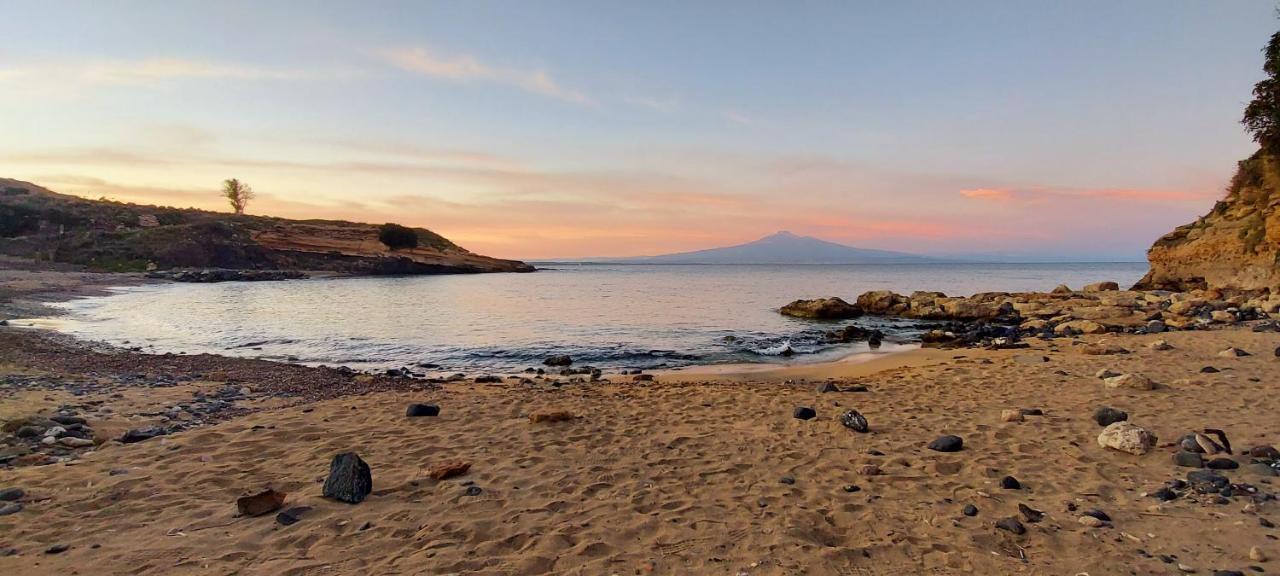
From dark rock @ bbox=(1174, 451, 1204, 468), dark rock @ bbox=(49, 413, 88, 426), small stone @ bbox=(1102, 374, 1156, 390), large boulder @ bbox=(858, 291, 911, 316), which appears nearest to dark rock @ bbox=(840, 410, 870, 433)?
dark rock @ bbox=(1174, 451, 1204, 468)

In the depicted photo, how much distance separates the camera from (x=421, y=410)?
9195 millimetres

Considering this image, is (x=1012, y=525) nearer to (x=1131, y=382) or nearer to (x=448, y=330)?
(x=1131, y=382)

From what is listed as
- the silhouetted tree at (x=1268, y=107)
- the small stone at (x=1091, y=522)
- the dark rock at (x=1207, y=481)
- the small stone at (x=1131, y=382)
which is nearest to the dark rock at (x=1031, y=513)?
the small stone at (x=1091, y=522)

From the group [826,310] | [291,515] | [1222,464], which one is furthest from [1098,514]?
[826,310]

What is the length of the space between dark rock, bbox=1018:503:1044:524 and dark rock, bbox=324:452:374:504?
20.9 feet

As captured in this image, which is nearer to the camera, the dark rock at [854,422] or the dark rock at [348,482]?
the dark rock at [348,482]

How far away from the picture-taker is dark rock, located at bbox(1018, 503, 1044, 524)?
5.16 meters

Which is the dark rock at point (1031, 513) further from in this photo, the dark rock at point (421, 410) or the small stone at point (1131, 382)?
the dark rock at point (421, 410)

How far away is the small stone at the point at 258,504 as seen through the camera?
5.27 meters

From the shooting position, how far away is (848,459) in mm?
7039

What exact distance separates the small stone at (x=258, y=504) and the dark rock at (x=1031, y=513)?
23.0 feet

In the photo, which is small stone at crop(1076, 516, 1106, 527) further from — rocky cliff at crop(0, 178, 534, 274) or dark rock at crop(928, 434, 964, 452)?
rocky cliff at crop(0, 178, 534, 274)

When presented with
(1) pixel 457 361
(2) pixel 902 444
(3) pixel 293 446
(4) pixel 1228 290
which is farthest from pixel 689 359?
(4) pixel 1228 290

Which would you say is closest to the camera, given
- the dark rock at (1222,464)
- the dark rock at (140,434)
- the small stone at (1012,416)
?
the dark rock at (1222,464)
